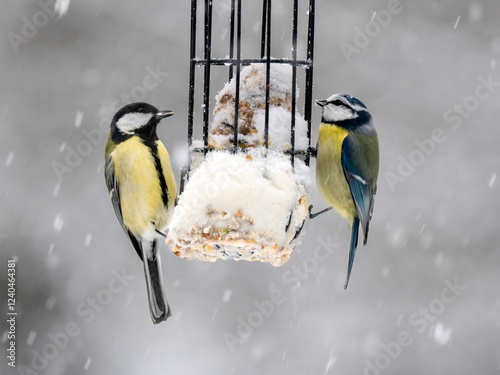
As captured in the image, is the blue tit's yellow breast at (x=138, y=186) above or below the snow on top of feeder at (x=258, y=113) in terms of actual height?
below

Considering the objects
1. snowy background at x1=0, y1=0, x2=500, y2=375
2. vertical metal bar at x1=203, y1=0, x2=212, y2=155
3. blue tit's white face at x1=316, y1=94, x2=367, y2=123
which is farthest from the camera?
snowy background at x1=0, y1=0, x2=500, y2=375

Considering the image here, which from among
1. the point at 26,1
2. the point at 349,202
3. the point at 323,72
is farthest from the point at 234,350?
the point at 26,1

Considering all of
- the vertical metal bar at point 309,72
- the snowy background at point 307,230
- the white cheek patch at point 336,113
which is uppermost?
the vertical metal bar at point 309,72

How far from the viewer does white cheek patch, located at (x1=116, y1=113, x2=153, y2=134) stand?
13.4ft

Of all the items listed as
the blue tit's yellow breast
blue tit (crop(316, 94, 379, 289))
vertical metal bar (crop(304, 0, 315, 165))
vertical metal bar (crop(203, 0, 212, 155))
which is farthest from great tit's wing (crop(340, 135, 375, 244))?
the blue tit's yellow breast

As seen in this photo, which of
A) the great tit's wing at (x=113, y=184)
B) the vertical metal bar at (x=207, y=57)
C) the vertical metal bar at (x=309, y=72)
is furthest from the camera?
the great tit's wing at (x=113, y=184)

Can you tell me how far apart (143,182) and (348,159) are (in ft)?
3.78

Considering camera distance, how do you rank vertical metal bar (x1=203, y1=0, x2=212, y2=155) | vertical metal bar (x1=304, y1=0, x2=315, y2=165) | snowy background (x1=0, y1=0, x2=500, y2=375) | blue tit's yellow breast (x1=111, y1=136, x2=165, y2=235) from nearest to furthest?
vertical metal bar (x1=203, y1=0, x2=212, y2=155) < vertical metal bar (x1=304, y1=0, x2=315, y2=165) < blue tit's yellow breast (x1=111, y1=136, x2=165, y2=235) < snowy background (x1=0, y1=0, x2=500, y2=375)

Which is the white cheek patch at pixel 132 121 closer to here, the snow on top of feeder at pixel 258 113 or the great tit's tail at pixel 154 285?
the snow on top of feeder at pixel 258 113

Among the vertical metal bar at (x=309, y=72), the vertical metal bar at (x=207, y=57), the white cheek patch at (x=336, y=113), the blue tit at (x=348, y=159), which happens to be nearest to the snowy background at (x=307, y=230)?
the blue tit at (x=348, y=159)

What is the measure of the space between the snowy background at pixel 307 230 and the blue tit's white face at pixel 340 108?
2794 mm

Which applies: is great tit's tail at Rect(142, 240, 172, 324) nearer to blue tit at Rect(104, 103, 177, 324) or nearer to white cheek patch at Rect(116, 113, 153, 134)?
blue tit at Rect(104, 103, 177, 324)

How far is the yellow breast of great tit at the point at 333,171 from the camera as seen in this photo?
4.05 m

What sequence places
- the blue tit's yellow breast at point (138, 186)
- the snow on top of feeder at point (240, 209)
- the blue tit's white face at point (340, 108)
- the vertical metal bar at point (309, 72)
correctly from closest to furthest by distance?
the snow on top of feeder at point (240, 209) < the vertical metal bar at point (309, 72) < the blue tit's white face at point (340, 108) < the blue tit's yellow breast at point (138, 186)
